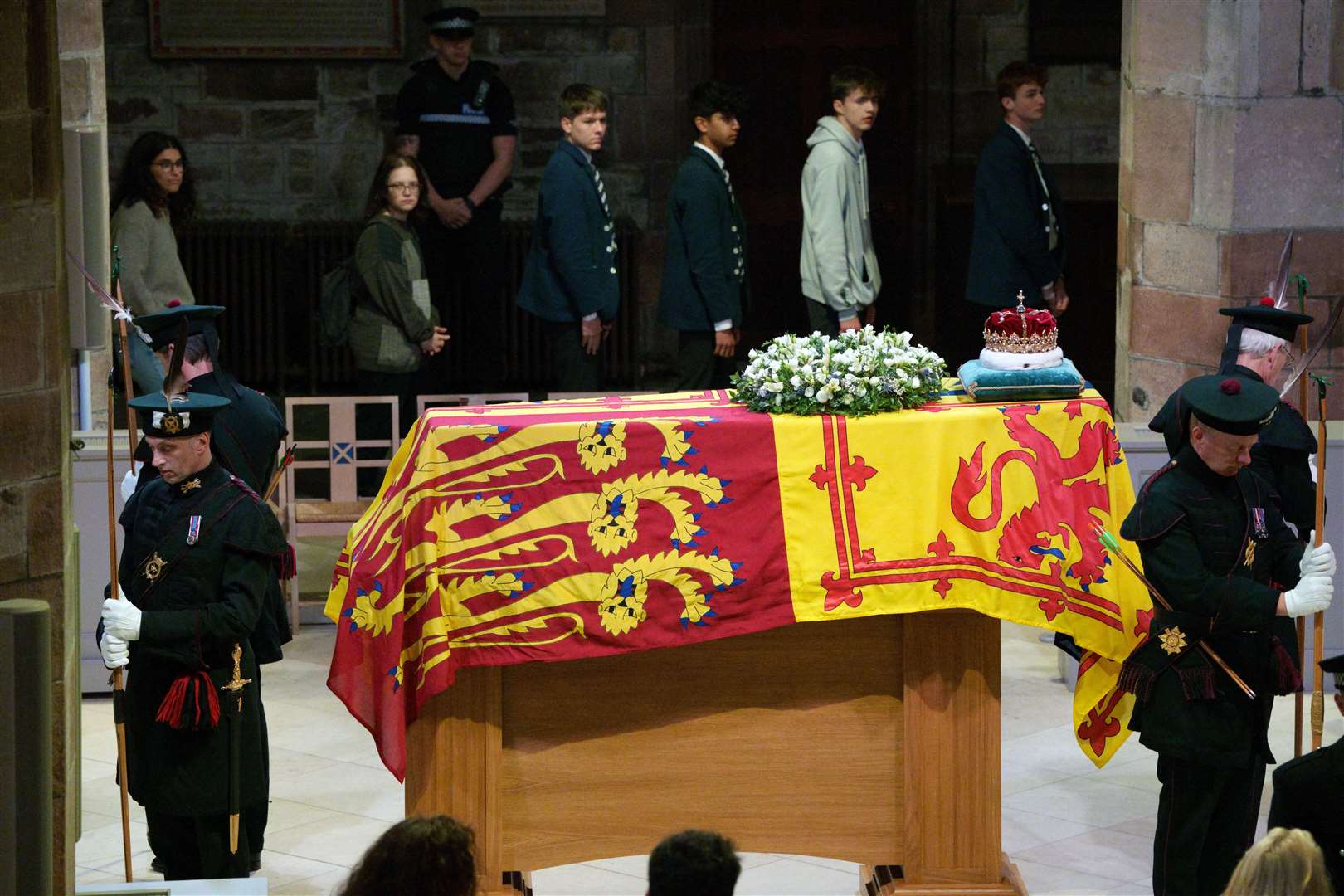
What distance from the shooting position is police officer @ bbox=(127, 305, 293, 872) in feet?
21.0

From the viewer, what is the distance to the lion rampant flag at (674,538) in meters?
5.93

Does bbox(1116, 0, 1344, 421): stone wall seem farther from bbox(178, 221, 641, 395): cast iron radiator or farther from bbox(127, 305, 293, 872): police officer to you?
bbox(178, 221, 641, 395): cast iron radiator

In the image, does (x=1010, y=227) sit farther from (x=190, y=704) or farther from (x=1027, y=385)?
(x=190, y=704)

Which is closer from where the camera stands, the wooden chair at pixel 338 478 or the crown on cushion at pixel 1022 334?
the crown on cushion at pixel 1022 334

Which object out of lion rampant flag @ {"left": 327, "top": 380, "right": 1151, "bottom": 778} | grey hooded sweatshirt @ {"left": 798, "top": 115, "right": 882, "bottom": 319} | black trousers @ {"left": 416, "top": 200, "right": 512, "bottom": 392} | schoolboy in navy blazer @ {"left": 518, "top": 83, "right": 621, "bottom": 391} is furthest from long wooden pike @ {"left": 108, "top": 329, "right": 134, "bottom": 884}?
black trousers @ {"left": 416, "top": 200, "right": 512, "bottom": 392}

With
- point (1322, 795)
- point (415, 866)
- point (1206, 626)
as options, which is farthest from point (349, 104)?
point (415, 866)

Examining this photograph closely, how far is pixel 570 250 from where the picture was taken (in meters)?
9.88

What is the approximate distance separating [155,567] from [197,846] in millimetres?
809

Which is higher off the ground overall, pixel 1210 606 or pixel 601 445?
pixel 601 445

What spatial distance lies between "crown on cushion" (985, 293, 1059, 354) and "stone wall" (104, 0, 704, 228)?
23.5 feet

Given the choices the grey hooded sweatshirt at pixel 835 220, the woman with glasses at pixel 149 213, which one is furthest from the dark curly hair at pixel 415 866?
the grey hooded sweatshirt at pixel 835 220

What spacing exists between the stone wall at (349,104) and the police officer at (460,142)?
70.7 inches

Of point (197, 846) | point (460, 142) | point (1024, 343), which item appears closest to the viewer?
point (197, 846)

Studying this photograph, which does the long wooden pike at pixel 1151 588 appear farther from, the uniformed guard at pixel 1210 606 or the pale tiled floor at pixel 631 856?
the pale tiled floor at pixel 631 856
